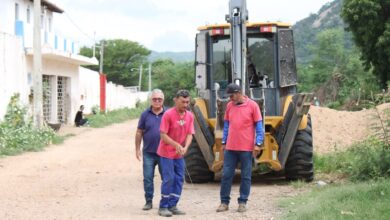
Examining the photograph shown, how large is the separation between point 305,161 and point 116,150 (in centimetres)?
921

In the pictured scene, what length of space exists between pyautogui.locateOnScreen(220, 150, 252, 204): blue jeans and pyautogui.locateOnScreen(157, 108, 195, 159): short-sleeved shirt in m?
0.71

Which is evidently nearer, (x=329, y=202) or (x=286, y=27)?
(x=329, y=202)

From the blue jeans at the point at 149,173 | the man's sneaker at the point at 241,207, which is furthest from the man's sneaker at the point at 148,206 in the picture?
the man's sneaker at the point at 241,207

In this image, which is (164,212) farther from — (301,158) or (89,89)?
(89,89)

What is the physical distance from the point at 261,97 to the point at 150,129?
3.35 meters

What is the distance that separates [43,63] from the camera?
91.6 ft

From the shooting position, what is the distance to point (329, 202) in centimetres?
859

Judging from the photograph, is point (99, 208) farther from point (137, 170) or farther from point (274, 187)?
point (137, 170)

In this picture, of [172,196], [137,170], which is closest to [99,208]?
[172,196]

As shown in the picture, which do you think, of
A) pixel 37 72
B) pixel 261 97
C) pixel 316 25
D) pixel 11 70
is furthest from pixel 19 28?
pixel 316 25

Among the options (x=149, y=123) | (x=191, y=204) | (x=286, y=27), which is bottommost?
(x=191, y=204)

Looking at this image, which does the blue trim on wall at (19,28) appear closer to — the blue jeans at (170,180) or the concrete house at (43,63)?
the concrete house at (43,63)

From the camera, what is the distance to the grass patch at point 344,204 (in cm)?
765

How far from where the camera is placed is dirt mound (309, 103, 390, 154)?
1831cm
